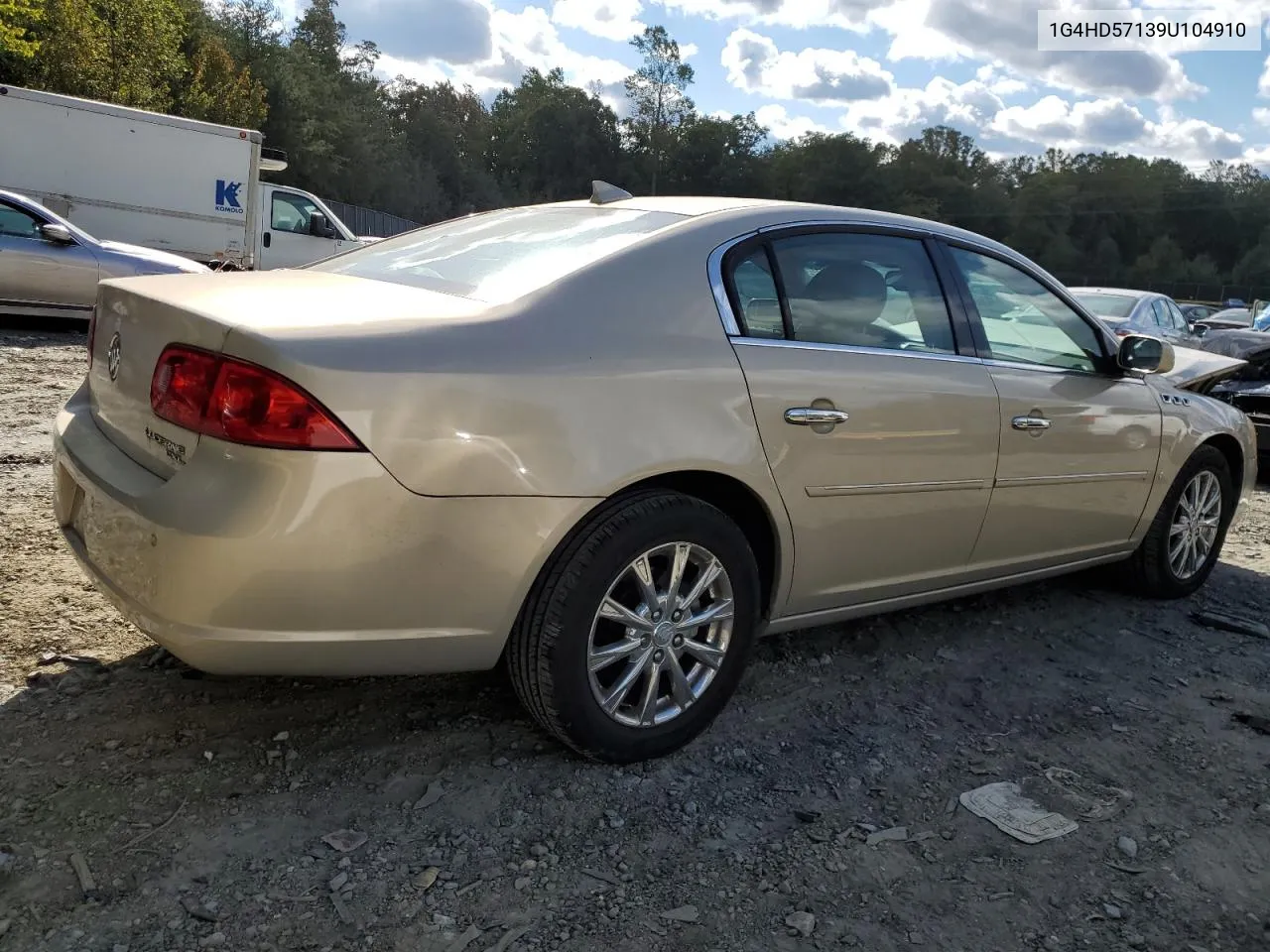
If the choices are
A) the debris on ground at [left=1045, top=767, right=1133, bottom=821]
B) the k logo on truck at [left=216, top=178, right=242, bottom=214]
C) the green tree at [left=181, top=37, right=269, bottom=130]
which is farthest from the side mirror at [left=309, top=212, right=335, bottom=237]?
the green tree at [left=181, top=37, right=269, bottom=130]

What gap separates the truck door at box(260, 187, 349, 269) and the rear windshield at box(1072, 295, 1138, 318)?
34.1ft

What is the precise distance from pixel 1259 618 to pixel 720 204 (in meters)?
3.28

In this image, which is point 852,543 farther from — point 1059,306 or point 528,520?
point 1059,306

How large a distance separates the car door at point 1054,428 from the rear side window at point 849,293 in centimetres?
23

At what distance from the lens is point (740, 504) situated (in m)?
3.05

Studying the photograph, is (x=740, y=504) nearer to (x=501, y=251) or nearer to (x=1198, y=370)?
(x=501, y=251)

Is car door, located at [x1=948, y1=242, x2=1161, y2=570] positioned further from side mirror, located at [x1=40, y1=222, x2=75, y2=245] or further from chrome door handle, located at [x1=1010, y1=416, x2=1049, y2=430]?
side mirror, located at [x1=40, y1=222, x2=75, y2=245]

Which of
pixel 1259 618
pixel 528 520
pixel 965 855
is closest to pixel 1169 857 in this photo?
pixel 965 855

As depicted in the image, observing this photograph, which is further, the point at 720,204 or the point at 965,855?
the point at 720,204

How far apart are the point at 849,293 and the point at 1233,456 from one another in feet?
9.44

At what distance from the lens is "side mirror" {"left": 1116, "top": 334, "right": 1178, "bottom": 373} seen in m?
4.18

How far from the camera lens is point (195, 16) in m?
37.7

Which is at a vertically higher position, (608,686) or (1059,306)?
(1059,306)

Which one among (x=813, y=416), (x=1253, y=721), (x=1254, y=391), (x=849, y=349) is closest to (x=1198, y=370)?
(x=1253, y=721)
